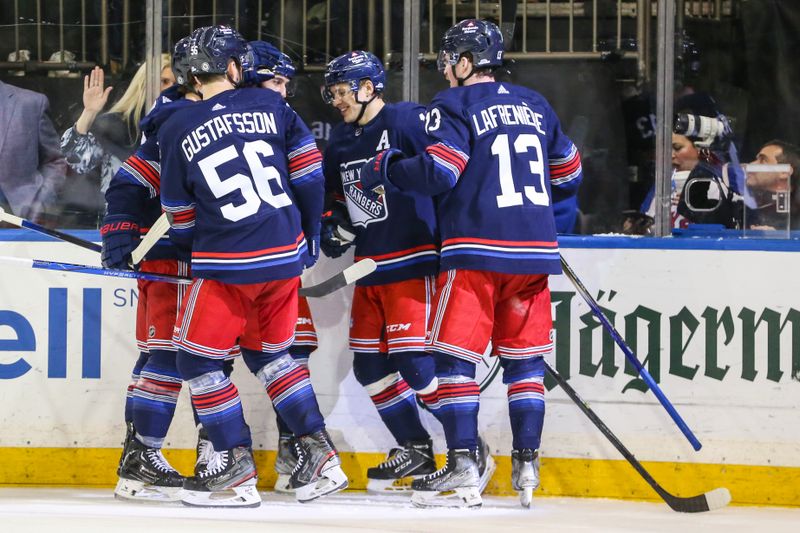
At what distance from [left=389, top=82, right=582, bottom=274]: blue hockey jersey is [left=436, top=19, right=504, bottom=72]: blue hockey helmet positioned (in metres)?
0.08

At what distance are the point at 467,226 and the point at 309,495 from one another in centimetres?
88

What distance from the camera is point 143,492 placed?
3.93 meters

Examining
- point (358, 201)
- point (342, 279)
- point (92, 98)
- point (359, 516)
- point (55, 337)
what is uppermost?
point (92, 98)

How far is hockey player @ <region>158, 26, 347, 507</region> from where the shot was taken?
3637mm

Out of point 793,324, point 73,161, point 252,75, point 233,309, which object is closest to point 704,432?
point 793,324

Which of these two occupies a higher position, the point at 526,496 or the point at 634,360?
the point at 634,360

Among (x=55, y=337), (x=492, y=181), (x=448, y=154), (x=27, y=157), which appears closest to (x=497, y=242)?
(x=492, y=181)

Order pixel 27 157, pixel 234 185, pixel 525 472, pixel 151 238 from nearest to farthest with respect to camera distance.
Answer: pixel 234 185, pixel 151 238, pixel 525 472, pixel 27 157

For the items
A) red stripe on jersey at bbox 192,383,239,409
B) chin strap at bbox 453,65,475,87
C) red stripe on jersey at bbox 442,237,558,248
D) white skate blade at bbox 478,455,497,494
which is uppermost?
chin strap at bbox 453,65,475,87

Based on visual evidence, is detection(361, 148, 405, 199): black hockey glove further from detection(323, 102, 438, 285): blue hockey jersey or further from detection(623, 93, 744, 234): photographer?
detection(623, 93, 744, 234): photographer

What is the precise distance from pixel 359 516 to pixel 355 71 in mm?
1281

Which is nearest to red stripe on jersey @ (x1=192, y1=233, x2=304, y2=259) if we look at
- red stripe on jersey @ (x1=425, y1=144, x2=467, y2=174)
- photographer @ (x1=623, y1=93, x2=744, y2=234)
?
red stripe on jersey @ (x1=425, y1=144, x2=467, y2=174)

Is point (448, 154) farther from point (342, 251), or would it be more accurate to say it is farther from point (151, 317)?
point (151, 317)

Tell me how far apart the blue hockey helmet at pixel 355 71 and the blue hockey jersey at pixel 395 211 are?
0.32ft
